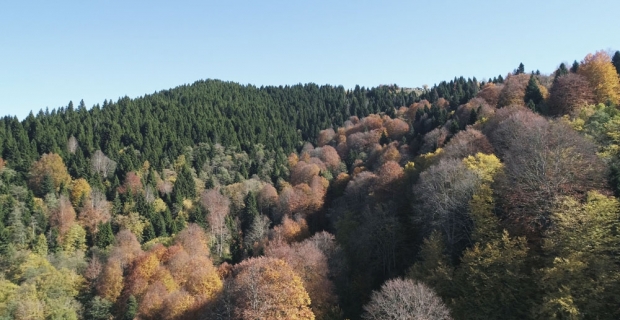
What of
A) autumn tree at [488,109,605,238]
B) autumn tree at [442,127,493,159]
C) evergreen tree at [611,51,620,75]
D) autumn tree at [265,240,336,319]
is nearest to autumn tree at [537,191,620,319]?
autumn tree at [488,109,605,238]

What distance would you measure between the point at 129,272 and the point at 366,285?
3522 centimetres

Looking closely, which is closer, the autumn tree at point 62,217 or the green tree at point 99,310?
the green tree at point 99,310

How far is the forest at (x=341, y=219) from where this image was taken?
3225 centimetres

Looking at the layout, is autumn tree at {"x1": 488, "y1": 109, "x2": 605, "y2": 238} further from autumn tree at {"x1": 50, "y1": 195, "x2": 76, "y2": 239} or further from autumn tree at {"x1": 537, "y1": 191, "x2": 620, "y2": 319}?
autumn tree at {"x1": 50, "y1": 195, "x2": 76, "y2": 239}

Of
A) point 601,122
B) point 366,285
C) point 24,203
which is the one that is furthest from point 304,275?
point 24,203

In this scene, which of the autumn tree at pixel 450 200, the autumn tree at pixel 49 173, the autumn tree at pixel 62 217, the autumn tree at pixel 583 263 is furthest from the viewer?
the autumn tree at pixel 49 173

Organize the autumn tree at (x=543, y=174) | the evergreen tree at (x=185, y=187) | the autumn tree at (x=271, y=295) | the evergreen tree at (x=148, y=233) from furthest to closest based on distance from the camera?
the evergreen tree at (x=185, y=187) < the evergreen tree at (x=148, y=233) < the autumn tree at (x=271, y=295) < the autumn tree at (x=543, y=174)

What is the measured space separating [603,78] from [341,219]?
1820 inches

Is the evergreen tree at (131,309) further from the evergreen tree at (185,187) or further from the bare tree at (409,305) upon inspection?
the evergreen tree at (185,187)

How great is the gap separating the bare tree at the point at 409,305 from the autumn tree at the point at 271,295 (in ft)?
24.0

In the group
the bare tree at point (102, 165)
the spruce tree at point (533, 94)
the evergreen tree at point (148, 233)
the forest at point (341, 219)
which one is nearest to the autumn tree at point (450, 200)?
the forest at point (341, 219)

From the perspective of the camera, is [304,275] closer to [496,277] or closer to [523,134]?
[496,277]

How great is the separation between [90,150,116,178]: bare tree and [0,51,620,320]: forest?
521 millimetres

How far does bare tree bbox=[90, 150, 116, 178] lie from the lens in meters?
104
